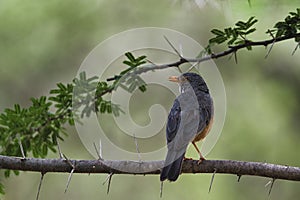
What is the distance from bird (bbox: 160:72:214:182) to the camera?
12.1 ft

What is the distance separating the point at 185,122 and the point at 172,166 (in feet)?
2.19

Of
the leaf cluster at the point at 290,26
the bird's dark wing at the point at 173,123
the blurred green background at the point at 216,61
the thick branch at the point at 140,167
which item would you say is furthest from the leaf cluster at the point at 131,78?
the blurred green background at the point at 216,61

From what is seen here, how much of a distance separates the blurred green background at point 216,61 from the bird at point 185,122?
310cm

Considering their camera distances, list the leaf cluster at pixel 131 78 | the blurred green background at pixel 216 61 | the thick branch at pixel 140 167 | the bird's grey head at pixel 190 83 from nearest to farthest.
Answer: the thick branch at pixel 140 167 < the leaf cluster at pixel 131 78 < the bird's grey head at pixel 190 83 < the blurred green background at pixel 216 61

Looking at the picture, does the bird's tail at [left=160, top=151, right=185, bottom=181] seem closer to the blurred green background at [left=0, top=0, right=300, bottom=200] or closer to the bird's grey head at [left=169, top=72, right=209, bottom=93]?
the bird's grey head at [left=169, top=72, right=209, bottom=93]

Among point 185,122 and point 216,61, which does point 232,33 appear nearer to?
point 185,122

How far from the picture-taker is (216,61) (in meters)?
8.20

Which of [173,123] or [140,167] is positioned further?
[173,123]

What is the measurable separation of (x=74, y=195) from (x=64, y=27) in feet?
8.10

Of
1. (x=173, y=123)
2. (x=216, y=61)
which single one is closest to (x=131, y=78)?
(x=173, y=123)

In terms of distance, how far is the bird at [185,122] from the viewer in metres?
3.68

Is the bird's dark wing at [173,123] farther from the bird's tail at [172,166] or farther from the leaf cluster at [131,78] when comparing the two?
the leaf cluster at [131,78]

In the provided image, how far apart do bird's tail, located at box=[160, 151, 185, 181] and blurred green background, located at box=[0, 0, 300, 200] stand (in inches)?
165

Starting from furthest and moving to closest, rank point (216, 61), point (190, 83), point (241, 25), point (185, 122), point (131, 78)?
point (216, 61), point (190, 83), point (185, 122), point (131, 78), point (241, 25)
